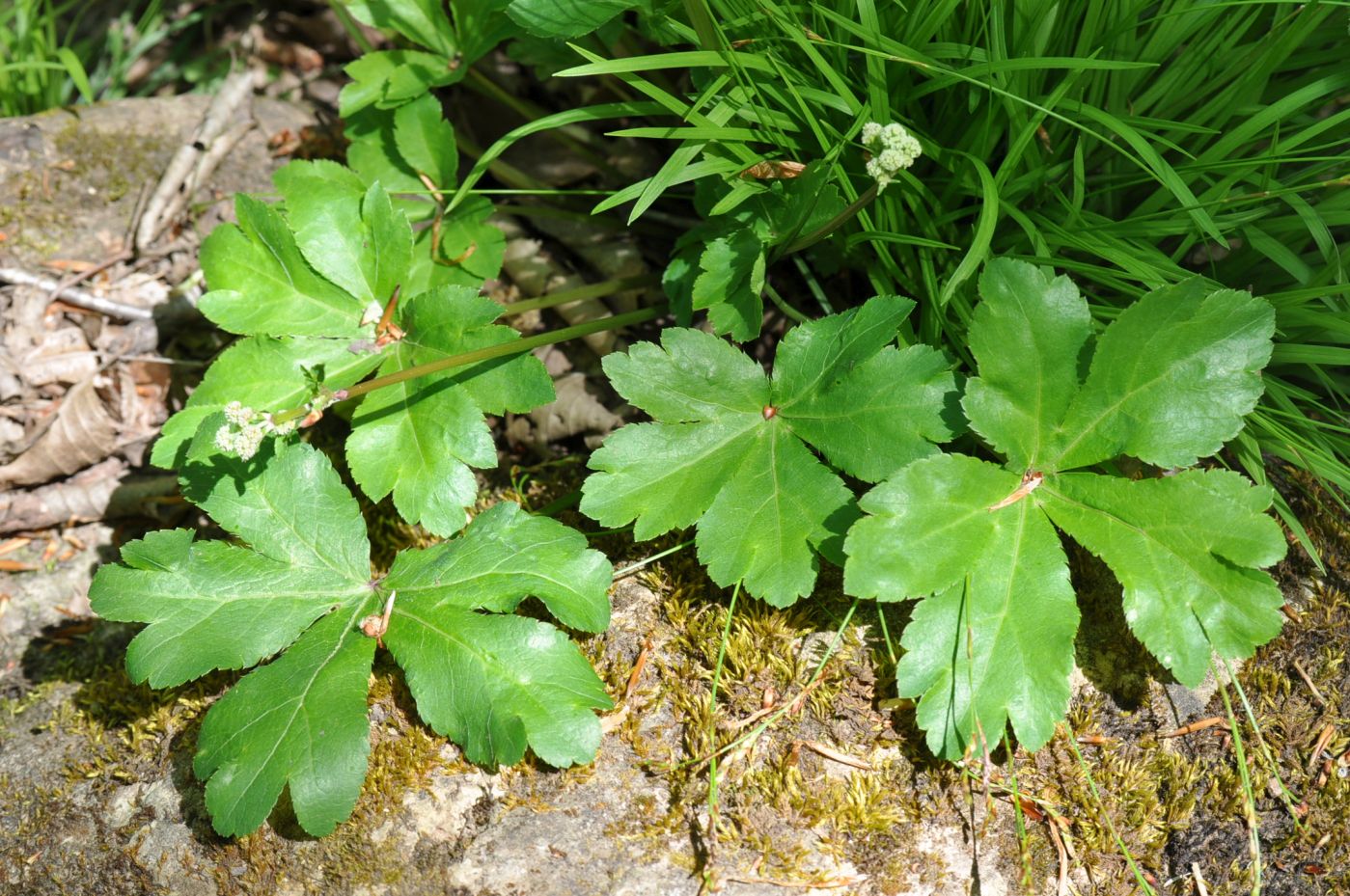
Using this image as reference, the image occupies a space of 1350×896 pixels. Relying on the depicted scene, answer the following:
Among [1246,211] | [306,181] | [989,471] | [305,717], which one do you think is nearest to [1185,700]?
[989,471]

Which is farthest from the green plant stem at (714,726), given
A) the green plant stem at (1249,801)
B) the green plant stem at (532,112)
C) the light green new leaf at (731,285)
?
the green plant stem at (532,112)

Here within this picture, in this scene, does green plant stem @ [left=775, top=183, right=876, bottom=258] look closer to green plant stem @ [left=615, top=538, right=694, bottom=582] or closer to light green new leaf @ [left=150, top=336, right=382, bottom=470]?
green plant stem @ [left=615, top=538, right=694, bottom=582]

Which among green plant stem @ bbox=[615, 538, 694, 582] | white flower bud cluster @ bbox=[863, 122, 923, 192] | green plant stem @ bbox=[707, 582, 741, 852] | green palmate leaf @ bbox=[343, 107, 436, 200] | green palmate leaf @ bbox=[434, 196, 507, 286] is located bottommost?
green plant stem @ bbox=[707, 582, 741, 852]

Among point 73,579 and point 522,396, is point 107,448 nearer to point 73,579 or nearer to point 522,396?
point 73,579

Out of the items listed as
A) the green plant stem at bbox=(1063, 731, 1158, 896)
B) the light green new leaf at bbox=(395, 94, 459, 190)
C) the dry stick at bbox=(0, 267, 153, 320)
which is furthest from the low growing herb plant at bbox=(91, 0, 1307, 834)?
the dry stick at bbox=(0, 267, 153, 320)

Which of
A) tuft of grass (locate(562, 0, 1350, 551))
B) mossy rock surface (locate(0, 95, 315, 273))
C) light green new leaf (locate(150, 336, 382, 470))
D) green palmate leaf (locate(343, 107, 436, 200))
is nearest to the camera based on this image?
tuft of grass (locate(562, 0, 1350, 551))

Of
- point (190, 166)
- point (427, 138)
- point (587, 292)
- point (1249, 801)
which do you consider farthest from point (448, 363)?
point (1249, 801)
